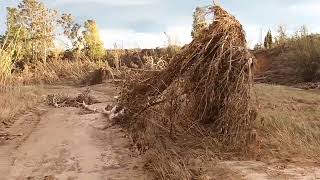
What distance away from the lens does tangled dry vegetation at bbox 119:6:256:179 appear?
806cm

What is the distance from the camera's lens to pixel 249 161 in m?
7.35

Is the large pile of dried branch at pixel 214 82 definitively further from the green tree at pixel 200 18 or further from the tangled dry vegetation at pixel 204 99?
the green tree at pixel 200 18

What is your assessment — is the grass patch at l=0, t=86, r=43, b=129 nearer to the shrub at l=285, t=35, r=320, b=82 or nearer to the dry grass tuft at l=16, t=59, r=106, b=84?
the dry grass tuft at l=16, t=59, r=106, b=84

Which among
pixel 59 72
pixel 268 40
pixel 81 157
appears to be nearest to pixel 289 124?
pixel 81 157

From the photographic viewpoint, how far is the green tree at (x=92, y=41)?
97.2 ft

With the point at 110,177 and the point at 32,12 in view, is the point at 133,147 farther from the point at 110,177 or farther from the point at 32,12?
the point at 32,12

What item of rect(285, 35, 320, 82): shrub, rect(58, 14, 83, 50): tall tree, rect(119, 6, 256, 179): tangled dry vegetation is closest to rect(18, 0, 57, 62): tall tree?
rect(58, 14, 83, 50): tall tree

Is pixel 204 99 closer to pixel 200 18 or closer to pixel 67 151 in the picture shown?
pixel 200 18

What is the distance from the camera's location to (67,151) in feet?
28.3

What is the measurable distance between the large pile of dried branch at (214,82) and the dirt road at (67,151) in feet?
3.58

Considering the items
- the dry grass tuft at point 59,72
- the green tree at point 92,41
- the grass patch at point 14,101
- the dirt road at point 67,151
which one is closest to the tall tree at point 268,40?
the dry grass tuft at point 59,72

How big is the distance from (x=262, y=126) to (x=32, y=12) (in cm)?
2228

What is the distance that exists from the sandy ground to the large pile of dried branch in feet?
3.23

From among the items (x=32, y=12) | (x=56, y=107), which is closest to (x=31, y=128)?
(x=56, y=107)
